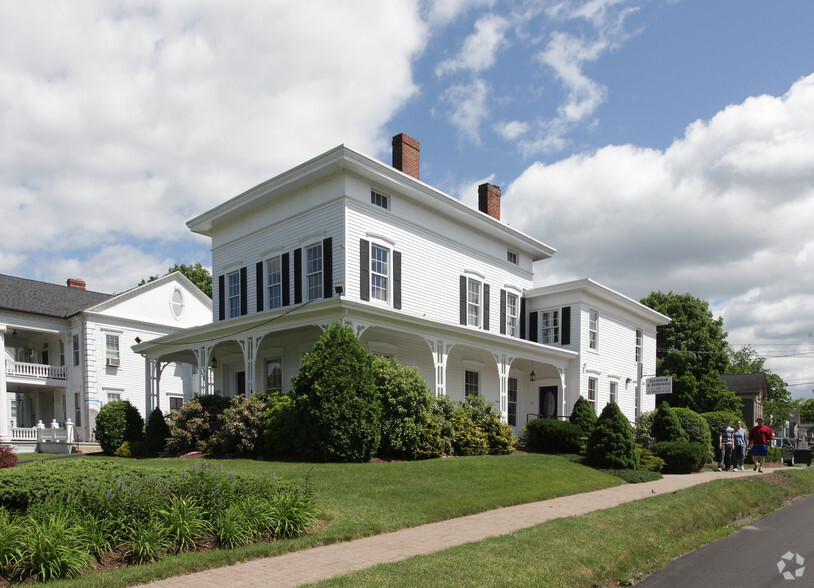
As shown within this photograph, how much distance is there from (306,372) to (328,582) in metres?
9.16

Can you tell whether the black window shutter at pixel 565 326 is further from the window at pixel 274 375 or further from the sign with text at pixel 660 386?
the window at pixel 274 375

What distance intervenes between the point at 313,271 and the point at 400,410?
6154mm

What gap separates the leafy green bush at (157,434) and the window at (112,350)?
13080 millimetres

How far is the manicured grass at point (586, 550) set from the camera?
6184 millimetres

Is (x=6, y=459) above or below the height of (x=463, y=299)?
below

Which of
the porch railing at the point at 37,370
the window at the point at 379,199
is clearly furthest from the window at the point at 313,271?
the porch railing at the point at 37,370

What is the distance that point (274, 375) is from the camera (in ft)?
69.9

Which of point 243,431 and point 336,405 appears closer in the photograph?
point 336,405

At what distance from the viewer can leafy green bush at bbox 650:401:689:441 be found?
20.8 metres

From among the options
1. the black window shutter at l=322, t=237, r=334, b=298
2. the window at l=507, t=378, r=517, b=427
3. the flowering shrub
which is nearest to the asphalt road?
the flowering shrub

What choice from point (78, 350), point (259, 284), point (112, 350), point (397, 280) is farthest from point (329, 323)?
point (78, 350)

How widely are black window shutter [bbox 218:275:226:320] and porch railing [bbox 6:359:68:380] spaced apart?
1362cm

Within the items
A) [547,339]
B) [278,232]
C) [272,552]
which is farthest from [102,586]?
[547,339]

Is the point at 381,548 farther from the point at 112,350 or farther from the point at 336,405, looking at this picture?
the point at 112,350
